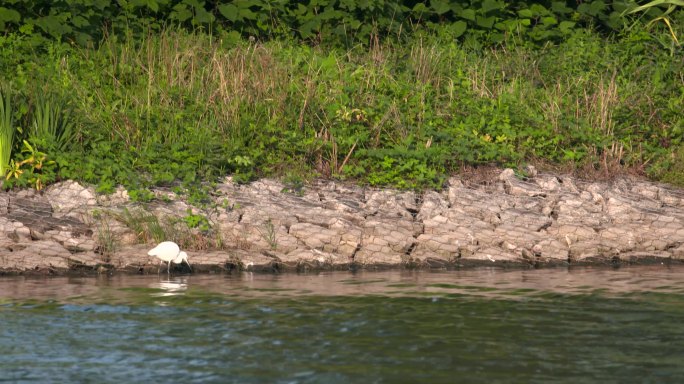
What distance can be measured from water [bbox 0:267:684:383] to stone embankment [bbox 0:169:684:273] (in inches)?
19.4

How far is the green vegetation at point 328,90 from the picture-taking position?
13.3 metres

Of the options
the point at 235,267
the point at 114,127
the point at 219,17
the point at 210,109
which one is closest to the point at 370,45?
the point at 219,17

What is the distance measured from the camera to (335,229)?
11.9m

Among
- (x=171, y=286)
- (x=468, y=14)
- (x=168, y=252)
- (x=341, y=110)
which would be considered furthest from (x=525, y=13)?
(x=171, y=286)

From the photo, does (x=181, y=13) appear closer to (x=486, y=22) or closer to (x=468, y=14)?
(x=468, y=14)

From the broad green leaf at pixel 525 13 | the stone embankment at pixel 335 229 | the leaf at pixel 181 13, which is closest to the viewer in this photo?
the stone embankment at pixel 335 229

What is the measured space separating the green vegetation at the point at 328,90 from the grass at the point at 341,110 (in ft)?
0.09

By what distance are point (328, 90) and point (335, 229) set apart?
135 inches

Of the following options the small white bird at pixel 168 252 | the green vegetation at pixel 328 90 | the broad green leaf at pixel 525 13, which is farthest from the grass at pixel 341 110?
the small white bird at pixel 168 252

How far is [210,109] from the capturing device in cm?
1415

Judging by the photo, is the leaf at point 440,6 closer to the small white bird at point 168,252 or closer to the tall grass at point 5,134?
the tall grass at point 5,134

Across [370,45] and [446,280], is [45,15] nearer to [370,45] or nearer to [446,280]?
[370,45]

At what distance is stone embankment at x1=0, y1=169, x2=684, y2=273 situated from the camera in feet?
37.3

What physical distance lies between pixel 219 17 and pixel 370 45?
8.20ft
